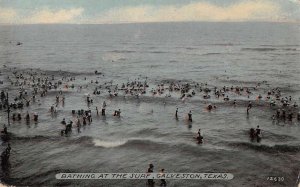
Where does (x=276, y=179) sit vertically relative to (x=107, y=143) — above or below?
below

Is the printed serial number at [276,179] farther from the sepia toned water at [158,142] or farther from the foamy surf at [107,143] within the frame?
the foamy surf at [107,143]

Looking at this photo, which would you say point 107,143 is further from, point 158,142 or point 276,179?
point 276,179

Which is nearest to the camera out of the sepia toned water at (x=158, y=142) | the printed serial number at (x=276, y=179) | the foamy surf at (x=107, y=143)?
the printed serial number at (x=276, y=179)

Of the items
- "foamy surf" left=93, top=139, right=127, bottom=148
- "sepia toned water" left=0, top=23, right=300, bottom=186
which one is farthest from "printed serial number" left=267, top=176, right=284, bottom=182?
"foamy surf" left=93, top=139, right=127, bottom=148

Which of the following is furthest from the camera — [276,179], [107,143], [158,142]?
[158,142]

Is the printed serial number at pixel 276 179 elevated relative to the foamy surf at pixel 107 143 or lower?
lower

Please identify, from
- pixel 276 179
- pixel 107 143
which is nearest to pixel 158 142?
pixel 107 143

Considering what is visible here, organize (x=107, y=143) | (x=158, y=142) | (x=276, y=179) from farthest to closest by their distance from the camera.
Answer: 1. (x=158, y=142)
2. (x=107, y=143)
3. (x=276, y=179)

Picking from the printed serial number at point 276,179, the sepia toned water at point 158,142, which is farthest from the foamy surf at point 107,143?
the printed serial number at point 276,179

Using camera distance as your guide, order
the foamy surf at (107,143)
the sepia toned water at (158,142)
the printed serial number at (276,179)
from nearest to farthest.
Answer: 1. the printed serial number at (276,179)
2. the sepia toned water at (158,142)
3. the foamy surf at (107,143)

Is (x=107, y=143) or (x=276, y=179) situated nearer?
(x=276, y=179)

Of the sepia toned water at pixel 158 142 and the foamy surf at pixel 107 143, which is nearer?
the sepia toned water at pixel 158 142

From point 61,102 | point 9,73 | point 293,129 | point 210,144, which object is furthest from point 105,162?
point 9,73

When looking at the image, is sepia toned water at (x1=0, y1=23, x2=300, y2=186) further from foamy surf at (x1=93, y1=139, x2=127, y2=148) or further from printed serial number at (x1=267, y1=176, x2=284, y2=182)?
printed serial number at (x1=267, y1=176, x2=284, y2=182)
